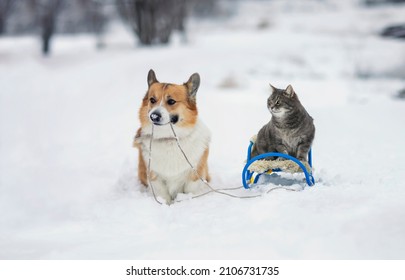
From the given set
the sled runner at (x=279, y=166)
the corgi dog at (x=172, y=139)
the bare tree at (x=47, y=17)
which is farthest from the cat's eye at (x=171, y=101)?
the bare tree at (x=47, y=17)

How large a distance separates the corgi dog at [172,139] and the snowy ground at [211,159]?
149 millimetres

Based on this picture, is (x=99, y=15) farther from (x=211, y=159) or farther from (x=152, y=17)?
(x=211, y=159)

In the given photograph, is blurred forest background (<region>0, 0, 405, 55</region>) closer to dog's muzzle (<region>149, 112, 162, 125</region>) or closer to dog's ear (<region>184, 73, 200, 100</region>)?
dog's ear (<region>184, 73, 200, 100</region>)

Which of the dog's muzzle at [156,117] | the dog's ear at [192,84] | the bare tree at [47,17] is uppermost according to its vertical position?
the bare tree at [47,17]

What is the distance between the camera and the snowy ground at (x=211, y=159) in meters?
2.11

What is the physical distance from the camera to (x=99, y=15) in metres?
12.6

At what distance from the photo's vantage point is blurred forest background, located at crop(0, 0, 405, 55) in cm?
1033

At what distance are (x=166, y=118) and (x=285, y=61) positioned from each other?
6.95 metres

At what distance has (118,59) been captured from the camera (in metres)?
9.01

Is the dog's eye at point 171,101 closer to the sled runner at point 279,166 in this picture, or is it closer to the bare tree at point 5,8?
the sled runner at point 279,166

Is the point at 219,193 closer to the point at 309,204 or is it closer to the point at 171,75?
the point at 309,204
